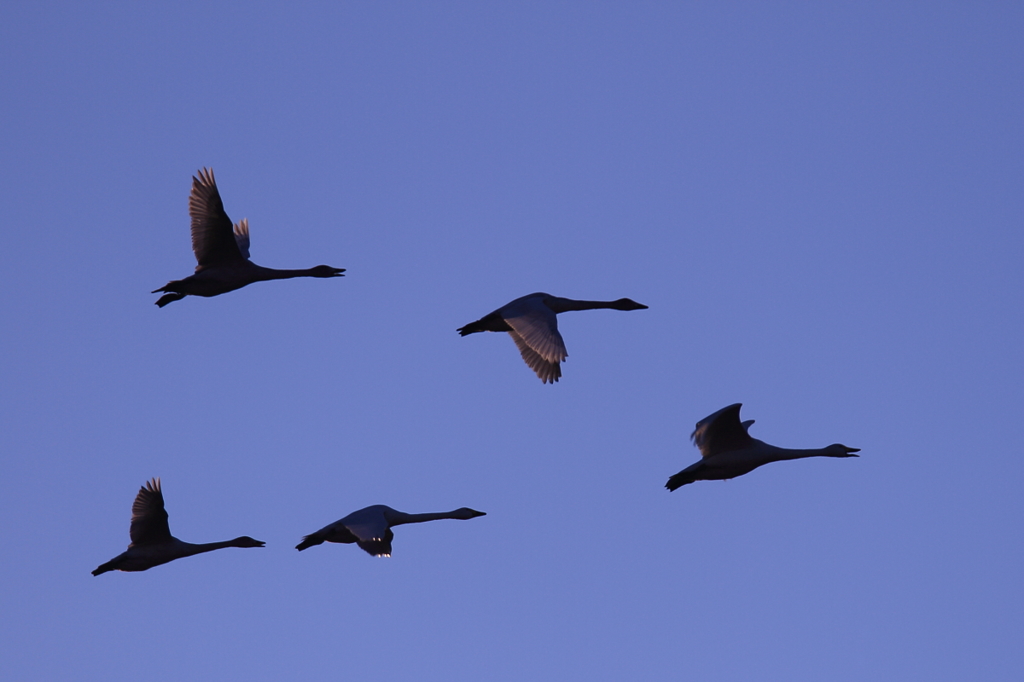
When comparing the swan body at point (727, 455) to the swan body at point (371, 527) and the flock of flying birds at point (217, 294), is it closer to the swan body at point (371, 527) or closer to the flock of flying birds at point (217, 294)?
the flock of flying birds at point (217, 294)

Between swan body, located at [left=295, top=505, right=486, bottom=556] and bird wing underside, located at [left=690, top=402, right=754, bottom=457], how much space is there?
5.64 meters

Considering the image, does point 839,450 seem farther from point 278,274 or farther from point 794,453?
point 278,274

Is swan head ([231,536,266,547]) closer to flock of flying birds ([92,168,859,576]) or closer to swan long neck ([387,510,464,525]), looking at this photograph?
flock of flying birds ([92,168,859,576])

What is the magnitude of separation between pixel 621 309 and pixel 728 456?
8156mm

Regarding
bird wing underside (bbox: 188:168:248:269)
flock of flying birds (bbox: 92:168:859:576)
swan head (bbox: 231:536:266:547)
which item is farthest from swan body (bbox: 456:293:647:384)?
swan head (bbox: 231:536:266:547)

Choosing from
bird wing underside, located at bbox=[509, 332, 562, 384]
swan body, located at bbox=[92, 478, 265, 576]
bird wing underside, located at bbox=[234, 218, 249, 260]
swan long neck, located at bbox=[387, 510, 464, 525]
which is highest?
bird wing underside, located at bbox=[234, 218, 249, 260]

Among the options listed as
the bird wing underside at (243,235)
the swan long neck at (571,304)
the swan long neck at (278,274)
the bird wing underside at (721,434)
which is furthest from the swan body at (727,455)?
the bird wing underside at (243,235)

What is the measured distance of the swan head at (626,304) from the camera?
30873 millimetres

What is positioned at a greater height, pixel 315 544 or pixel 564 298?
pixel 564 298

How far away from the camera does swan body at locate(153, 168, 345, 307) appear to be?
86.9 ft

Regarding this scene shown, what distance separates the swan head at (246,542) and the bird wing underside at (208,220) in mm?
5923

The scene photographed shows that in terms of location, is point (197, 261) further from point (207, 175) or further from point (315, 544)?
point (315, 544)

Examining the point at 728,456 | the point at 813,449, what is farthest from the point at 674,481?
the point at 813,449

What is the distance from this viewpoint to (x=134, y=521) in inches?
1027
